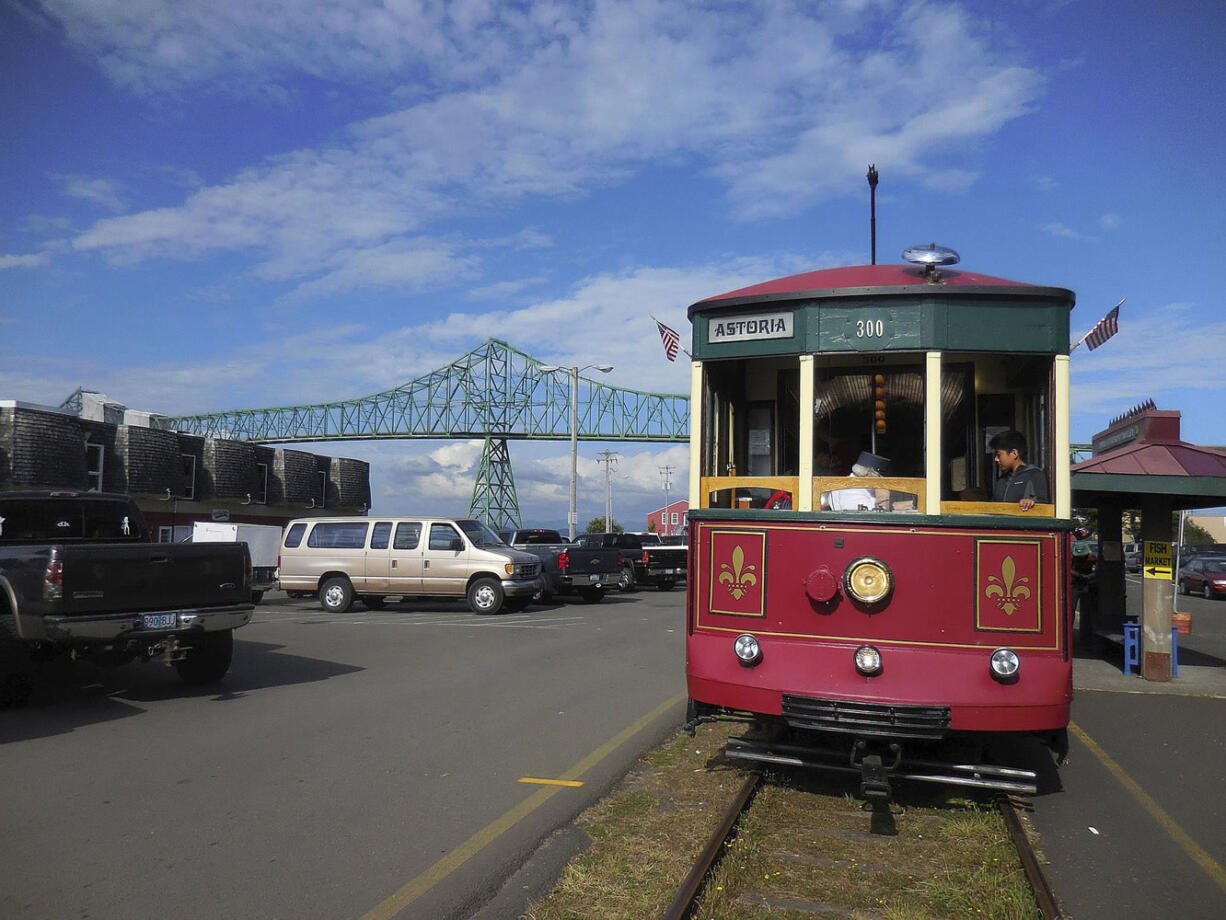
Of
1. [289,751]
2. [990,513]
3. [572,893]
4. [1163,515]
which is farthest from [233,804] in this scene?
[1163,515]

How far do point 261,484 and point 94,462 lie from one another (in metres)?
7.50

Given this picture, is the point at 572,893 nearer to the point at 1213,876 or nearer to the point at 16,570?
the point at 1213,876

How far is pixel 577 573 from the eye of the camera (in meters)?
21.8

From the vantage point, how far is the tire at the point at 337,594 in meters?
19.1

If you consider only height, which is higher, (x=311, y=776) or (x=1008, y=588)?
(x=1008, y=588)

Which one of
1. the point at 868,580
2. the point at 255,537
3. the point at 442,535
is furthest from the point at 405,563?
the point at 868,580

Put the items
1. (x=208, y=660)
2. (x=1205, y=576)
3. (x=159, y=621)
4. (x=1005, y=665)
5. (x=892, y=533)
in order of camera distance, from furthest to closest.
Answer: (x=1205, y=576), (x=208, y=660), (x=159, y=621), (x=892, y=533), (x=1005, y=665)

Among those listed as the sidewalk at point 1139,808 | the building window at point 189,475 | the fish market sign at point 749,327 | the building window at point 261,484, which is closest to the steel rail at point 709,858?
the sidewalk at point 1139,808

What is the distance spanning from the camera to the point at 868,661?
5352 millimetres

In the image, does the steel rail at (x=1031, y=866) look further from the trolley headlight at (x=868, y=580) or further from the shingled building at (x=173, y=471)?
the shingled building at (x=173, y=471)

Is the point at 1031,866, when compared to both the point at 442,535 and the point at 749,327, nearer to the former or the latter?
the point at 749,327

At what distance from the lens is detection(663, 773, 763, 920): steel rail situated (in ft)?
13.3

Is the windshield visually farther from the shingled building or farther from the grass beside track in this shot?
the grass beside track

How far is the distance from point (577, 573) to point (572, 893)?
688 inches
